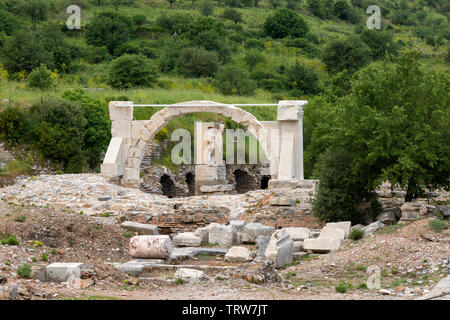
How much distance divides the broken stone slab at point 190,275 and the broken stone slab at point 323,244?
4366mm

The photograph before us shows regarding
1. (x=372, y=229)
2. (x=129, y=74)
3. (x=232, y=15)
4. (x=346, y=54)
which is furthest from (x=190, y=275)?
(x=232, y=15)

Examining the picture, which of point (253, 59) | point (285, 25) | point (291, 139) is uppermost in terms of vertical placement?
point (285, 25)

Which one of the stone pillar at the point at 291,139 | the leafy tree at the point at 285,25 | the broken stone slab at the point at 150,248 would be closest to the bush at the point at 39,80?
the stone pillar at the point at 291,139

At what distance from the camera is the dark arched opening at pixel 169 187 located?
109 feet

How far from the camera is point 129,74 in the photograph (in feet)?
140

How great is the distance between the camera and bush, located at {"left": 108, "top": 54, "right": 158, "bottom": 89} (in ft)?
139

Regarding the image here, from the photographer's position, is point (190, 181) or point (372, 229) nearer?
point (372, 229)

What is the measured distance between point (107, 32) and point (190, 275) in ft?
153

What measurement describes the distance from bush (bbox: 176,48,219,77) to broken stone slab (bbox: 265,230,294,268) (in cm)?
3677

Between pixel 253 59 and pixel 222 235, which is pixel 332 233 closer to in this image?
pixel 222 235

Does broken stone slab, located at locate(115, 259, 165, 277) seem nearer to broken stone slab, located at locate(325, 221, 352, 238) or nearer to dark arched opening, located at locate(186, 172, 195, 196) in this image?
broken stone slab, located at locate(325, 221, 352, 238)

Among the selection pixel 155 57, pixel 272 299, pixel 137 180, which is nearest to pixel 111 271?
pixel 272 299

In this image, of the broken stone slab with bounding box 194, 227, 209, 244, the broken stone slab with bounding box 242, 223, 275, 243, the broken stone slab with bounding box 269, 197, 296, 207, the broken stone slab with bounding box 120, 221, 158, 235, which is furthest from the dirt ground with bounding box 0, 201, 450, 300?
the broken stone slab with bounding box 269, 197, 296, 207

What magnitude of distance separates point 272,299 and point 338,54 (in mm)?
46599
